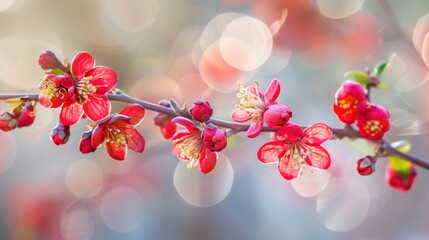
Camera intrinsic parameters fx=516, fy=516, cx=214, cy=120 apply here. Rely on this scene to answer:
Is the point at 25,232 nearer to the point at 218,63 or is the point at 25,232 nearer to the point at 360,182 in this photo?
the point at 218,63

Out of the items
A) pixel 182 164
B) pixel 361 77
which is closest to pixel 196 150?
pixel 361 77

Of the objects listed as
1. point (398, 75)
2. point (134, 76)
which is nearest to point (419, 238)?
point (398, 75)

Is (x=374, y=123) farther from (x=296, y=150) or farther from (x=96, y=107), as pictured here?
(x=96, y=107)

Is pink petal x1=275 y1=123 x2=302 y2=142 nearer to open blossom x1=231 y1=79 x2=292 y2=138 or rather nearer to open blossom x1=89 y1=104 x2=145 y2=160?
open blossom x1=231 y1=79 x2=292 y2=138

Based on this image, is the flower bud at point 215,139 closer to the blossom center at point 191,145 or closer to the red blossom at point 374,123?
the blossom center at point 191,145

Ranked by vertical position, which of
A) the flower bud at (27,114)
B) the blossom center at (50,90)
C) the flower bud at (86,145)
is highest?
the blossom center at (50,90)

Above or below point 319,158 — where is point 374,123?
above

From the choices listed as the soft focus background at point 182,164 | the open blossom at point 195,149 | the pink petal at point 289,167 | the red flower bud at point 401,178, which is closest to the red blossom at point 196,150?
the open blossom at point 195,149
